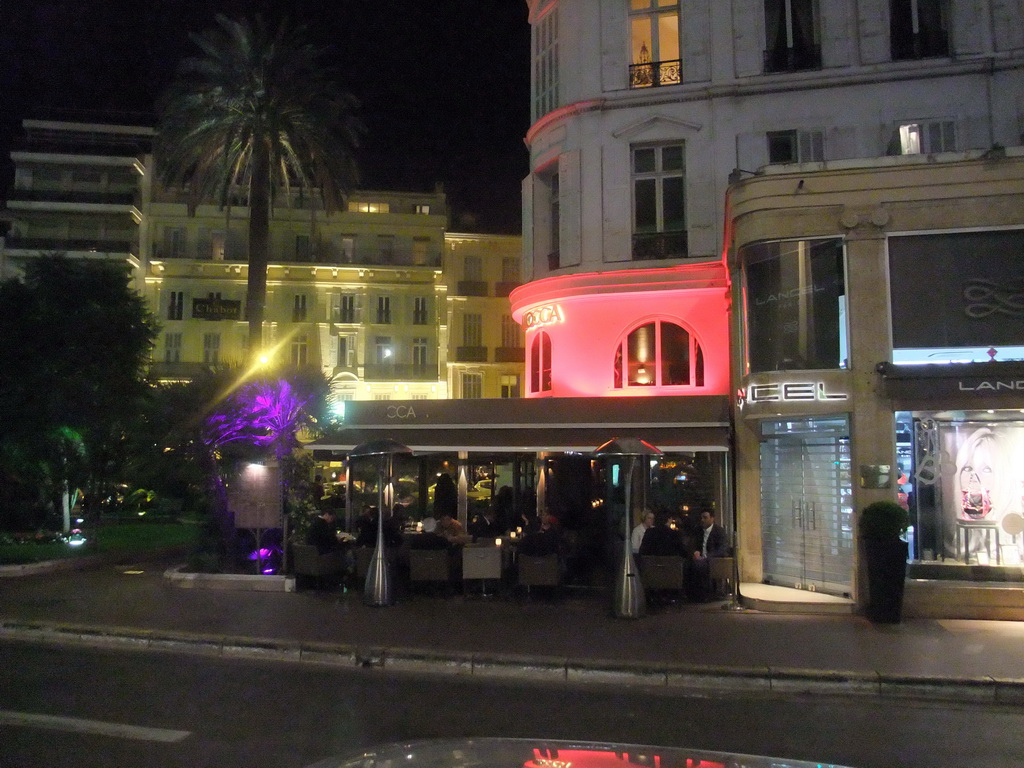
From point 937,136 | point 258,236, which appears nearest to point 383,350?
point 258,236

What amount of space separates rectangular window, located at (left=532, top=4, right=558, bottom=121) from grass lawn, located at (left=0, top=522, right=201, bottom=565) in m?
12.7

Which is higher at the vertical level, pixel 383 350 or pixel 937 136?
pixel 937 136

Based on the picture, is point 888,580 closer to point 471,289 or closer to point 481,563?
point 481,563

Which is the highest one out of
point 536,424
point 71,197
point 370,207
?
point 71,197

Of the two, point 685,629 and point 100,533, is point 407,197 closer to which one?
point 100,533

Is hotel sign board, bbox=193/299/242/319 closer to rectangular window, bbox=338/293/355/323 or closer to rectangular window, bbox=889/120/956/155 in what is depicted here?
rectangular window, bbox=338/293/355/323

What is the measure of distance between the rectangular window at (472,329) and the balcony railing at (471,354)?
511mm

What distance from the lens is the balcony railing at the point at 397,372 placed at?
49438mm

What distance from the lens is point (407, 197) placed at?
52.0 metres

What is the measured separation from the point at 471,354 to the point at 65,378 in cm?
2912

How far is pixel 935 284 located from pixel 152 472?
16810 millimetres

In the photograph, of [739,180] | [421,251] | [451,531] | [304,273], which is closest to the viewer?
[739,180]

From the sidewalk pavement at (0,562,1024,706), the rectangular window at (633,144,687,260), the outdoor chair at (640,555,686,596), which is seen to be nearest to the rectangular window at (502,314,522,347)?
the rectangular window at (633,144,687,260)

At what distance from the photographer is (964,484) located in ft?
42.2
